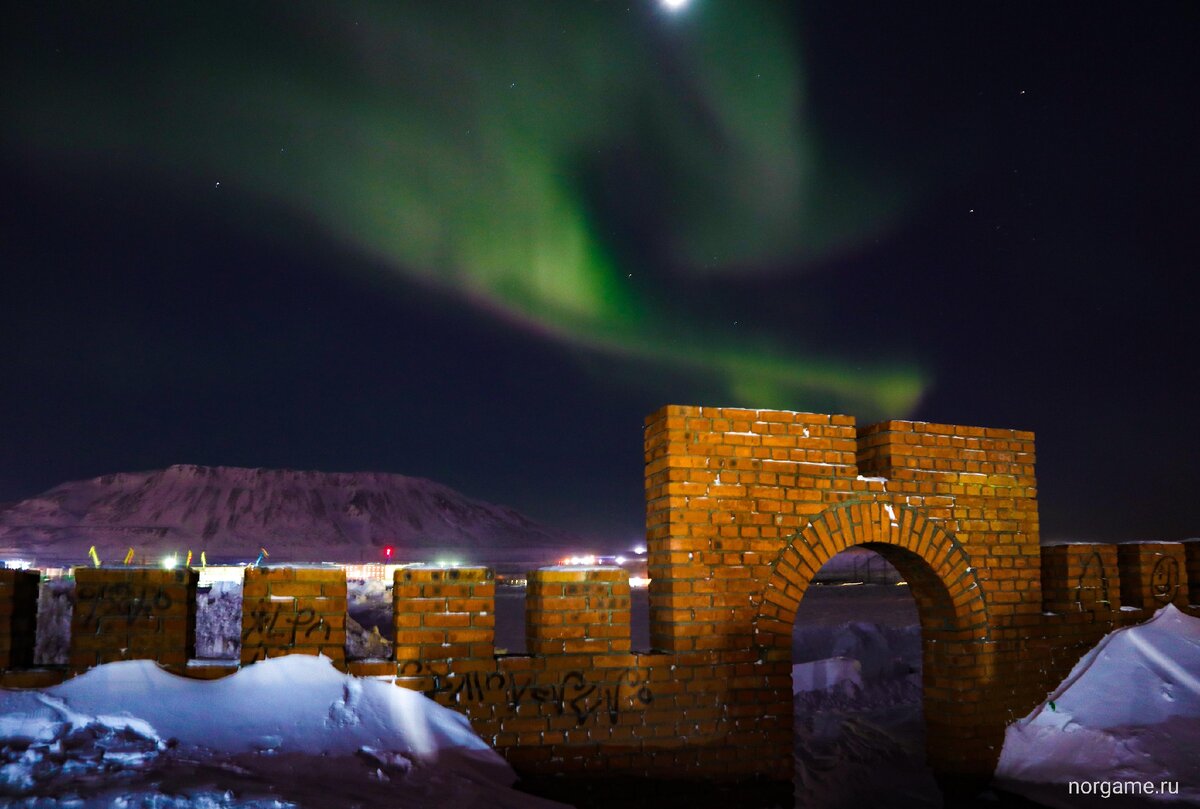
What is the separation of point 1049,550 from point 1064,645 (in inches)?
29.1

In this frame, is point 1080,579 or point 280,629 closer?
point 280,629

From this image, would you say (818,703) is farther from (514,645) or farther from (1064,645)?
(514,645)

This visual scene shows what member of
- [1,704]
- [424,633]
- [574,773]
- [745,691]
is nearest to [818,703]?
[745,691]

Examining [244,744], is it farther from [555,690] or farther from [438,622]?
[555,690]

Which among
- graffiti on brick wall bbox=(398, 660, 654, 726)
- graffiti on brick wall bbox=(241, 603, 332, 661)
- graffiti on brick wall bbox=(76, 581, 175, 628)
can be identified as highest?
graffiti on brick wall bbox=(76, 581, 175, 628)

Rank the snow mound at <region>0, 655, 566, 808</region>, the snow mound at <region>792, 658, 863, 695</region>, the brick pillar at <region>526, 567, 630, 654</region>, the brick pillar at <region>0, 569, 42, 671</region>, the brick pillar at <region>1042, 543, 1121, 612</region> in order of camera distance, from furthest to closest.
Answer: the snow mound at <region>792, 658, 863, 695</region>, the brick pillar at <region>1042, 543, 1121, 612</region>, the brick pillar at <region>526, 567, 630, 654</region>, the brick pillar at <region>0, 569, 42, 671</region>, the snow mound at <region>0, 655, 566, 808</region>

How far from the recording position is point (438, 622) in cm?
484

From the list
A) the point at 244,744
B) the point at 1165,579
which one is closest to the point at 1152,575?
the point at 1165,579

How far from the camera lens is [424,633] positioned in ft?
15.8

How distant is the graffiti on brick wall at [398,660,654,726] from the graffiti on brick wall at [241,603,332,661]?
534 millimetres

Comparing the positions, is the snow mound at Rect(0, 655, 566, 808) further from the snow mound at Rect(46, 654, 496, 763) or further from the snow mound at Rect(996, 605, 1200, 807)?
the snow mound at Rect(996, 605, 1200, 807)

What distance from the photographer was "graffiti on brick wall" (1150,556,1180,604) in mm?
6977

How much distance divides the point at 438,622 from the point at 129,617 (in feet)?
5.41

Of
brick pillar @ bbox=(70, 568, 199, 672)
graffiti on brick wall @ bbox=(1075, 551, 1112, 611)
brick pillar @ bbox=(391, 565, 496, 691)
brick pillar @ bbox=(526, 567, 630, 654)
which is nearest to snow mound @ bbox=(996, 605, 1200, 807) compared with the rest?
graffiti on brick wall @ bbox=(1075, 551, 1112, 611)
